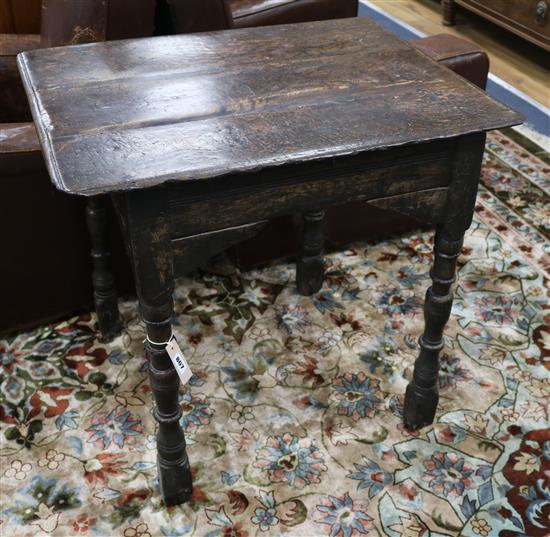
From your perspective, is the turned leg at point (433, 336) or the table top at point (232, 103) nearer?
the table top at point (232, 103)

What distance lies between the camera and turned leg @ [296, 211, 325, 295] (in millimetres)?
2010

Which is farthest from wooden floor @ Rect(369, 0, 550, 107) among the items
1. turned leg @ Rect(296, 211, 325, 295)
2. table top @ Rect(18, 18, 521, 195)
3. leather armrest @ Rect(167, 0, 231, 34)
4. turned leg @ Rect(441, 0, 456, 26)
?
table top @ Rect(18, 18, 521, 195)

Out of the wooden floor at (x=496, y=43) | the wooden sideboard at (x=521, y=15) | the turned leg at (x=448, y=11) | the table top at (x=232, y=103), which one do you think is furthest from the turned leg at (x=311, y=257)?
the turned leg at (x=448, y=11)

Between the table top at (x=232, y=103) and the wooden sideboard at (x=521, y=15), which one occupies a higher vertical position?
the table top at (x=232, y=103)

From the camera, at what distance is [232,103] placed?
1377 mm

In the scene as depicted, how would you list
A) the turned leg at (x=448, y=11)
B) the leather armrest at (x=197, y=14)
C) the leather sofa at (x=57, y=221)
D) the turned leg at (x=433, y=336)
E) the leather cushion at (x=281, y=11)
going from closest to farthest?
1. the turned leg at (x=433, y=336)
2. the leather sofa at (x=57, y=221)
3. the leather armrest at (x=197, y=14)
4. the leather cushion at (x=281, y=11)
5. the turned leg at (x=448, y=11)

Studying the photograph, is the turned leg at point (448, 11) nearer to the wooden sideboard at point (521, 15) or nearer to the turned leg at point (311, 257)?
the wooden sideboard at point (521, 15)

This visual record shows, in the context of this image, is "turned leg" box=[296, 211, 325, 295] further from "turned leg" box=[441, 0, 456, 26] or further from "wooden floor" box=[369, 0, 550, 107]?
"turned leg" box=[441, 0, 456, 26]

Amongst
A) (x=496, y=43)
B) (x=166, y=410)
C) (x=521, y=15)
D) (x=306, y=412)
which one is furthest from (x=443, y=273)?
(x=496, y=43)

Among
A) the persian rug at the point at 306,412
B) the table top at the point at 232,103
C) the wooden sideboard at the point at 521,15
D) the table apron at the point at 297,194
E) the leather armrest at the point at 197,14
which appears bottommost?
Result: the persian rug at the point at 306,412

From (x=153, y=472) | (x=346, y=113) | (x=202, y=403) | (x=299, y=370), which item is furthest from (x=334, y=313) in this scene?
(x=346, y=113)

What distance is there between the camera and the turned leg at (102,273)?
5.89 feet

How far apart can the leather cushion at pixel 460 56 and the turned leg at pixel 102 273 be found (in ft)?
3.11

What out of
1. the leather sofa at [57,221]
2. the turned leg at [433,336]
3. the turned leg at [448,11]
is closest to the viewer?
the turned leg at [433,336]
